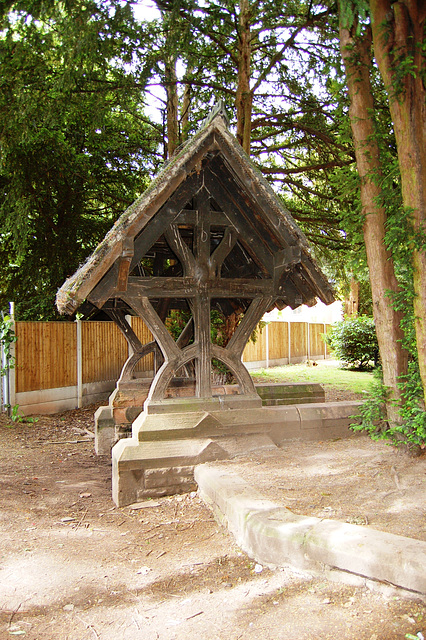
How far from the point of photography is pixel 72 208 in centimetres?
1288

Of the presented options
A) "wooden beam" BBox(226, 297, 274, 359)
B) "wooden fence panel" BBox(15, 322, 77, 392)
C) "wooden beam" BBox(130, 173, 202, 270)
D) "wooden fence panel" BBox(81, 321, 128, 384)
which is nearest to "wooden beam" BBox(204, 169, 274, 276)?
"wooden beam" BBox(130, 173, 202, 270)

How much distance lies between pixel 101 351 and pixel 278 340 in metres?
11.4

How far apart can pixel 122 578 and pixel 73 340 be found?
9.42 m

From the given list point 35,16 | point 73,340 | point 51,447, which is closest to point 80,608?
point 51,447

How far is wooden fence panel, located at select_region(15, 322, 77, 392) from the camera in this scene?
10.8 meters

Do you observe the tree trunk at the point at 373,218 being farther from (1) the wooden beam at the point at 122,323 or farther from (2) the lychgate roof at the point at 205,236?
(1) the wooden beam at the point at 122,323

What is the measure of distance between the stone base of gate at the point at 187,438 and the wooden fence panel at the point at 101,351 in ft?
25.2

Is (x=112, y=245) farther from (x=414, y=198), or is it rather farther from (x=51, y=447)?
(x=51, y=447)

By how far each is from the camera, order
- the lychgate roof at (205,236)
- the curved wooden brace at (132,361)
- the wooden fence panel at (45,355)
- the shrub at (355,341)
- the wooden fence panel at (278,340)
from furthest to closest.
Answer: the wooden fence panel at (278,340) → the shrub at (355,341) → the wooden fence panel at (45,355) → the curved wooden brace at (132,361) → the lychgate roof at (205,236)

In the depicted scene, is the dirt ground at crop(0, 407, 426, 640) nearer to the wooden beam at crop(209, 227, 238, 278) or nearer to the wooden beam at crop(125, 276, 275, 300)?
the wooden beam at crop(125, 276, 275, 300)

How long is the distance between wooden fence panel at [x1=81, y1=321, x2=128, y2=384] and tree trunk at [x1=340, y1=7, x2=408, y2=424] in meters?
9.11

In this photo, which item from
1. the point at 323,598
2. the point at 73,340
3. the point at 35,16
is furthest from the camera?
the point at 73,340

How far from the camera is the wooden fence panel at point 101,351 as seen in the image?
12.8 meters

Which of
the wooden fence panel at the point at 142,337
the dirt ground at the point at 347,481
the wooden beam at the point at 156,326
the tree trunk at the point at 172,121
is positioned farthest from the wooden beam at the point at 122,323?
the wooden fence panel at the point at 142,337
